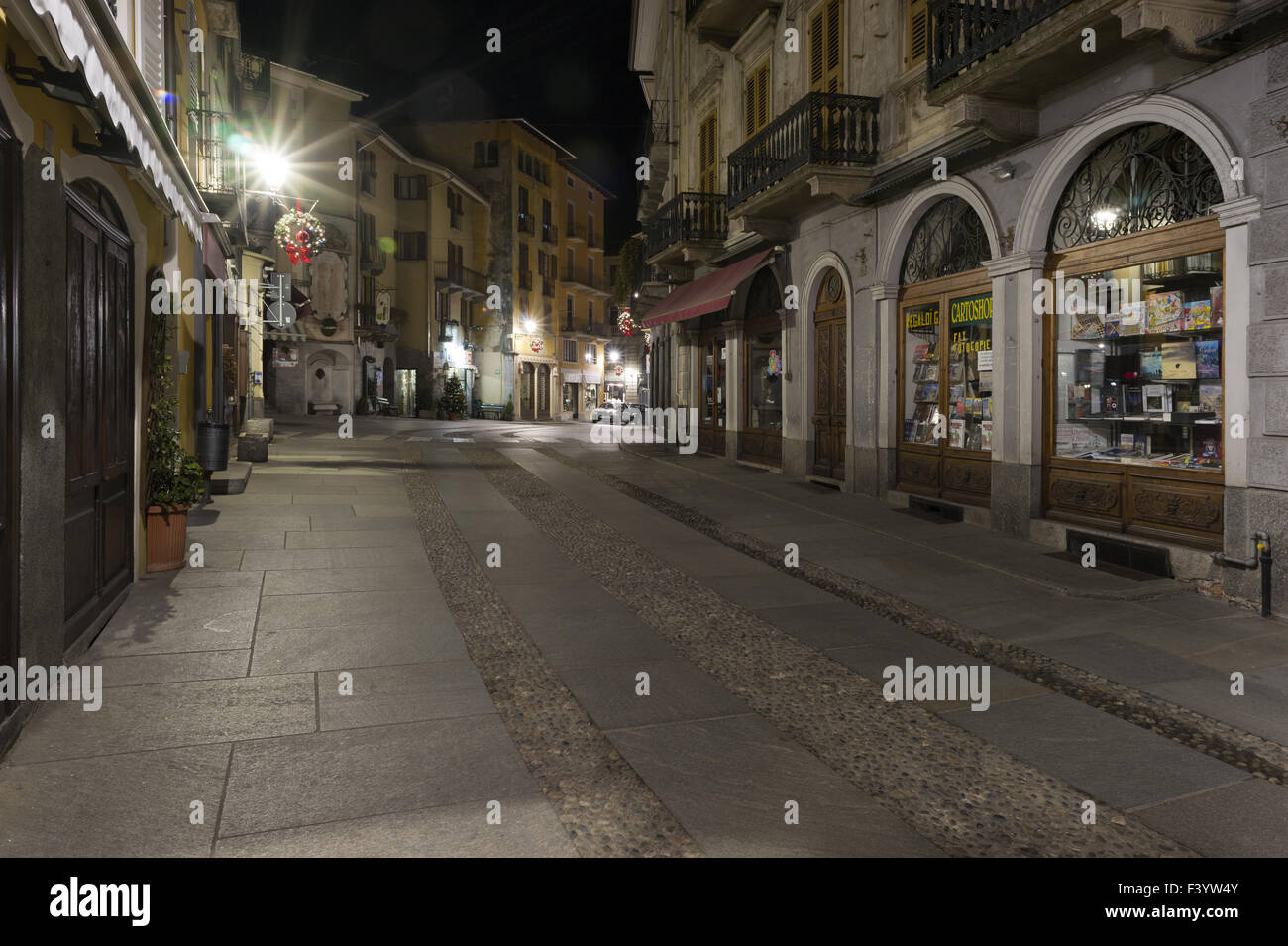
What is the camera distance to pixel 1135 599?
7488 millimetres

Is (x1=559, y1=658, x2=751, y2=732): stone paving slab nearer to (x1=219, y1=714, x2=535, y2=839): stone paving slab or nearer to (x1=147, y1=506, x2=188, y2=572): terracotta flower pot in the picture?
(x1=219, y1=714, x2=535, y2=839): stone paving slab

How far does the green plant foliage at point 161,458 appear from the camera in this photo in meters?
7.96

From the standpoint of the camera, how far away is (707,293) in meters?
17.5

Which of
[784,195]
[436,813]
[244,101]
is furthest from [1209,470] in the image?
[244,101]

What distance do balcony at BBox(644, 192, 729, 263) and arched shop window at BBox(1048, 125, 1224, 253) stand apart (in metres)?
10.3

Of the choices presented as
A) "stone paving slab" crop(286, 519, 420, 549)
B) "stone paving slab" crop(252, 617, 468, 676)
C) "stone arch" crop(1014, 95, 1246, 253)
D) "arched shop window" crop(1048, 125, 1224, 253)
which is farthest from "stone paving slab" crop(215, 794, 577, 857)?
"arched shop window" crop(1048, 125, 1224, 253)

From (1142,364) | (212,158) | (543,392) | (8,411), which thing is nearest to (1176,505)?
Answer: (1142,364)

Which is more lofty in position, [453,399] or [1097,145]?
[1097,145]

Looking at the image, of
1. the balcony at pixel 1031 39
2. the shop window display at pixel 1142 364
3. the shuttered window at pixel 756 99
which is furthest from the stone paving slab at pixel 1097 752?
the shuttered window at pixel 756 99

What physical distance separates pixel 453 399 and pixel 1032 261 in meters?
37.3

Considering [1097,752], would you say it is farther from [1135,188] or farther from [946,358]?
[946,358]

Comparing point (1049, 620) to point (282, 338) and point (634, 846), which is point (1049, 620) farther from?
point (282, 338)

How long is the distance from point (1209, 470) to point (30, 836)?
8.69 meters

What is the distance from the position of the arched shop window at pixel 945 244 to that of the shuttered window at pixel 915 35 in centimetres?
209
